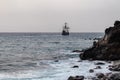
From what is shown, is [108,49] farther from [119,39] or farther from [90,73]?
[90,73]

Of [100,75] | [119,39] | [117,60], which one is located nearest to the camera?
[100,75]

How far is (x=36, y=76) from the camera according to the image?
3625cm

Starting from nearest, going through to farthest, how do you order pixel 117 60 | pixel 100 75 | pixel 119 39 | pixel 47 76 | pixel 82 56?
pixel 100 75, pixel 47 76, pixel 117 60, pixel 119 39, pixel 82 56

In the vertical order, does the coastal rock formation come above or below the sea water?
above

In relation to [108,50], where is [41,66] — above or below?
below

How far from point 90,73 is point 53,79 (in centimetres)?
575

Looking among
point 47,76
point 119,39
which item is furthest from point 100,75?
point 119,39

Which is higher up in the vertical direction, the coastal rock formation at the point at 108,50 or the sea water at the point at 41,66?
the coastal rock formation at the point at 108,50

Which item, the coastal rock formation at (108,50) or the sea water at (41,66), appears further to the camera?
the coastal rock formation at (108,50)

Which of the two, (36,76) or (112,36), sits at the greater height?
(112,36)

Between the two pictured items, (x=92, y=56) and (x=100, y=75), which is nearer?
(x=100, y=75)

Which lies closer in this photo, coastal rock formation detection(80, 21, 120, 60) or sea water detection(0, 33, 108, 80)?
sea water detection(0, 33, 108, 80)

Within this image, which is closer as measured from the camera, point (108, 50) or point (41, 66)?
point (41, 66)

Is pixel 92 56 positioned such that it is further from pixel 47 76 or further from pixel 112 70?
pixel 47 76
